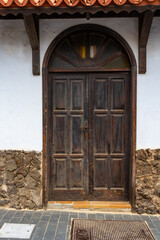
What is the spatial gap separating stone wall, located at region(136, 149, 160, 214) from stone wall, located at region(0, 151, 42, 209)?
1778mm

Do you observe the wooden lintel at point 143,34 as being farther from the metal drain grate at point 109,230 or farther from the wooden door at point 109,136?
the metal drain grate at point 109,230

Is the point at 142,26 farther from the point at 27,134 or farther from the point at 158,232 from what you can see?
the point at 158,232

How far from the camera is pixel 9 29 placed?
4.17 metres

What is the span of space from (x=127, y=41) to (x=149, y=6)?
0.96 m

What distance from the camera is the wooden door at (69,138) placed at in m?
4.32

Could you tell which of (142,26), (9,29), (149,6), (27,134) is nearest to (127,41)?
(142,26)

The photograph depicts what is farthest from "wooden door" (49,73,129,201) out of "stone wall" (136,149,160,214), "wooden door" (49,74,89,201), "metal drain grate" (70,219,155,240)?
"metal drain grate" (70,219,155,240)

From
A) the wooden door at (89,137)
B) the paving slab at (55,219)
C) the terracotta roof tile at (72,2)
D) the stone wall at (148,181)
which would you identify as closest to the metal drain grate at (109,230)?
the paving slab at (55,219)

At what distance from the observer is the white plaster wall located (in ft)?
13.4

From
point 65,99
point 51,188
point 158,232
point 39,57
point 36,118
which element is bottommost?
point 158,232

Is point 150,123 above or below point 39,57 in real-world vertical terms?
below

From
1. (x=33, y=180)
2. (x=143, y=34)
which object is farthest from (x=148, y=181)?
(x=143, y=34)

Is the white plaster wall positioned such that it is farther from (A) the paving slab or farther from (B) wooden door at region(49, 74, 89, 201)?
(A) the paving slab

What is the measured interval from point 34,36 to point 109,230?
3366 mm
